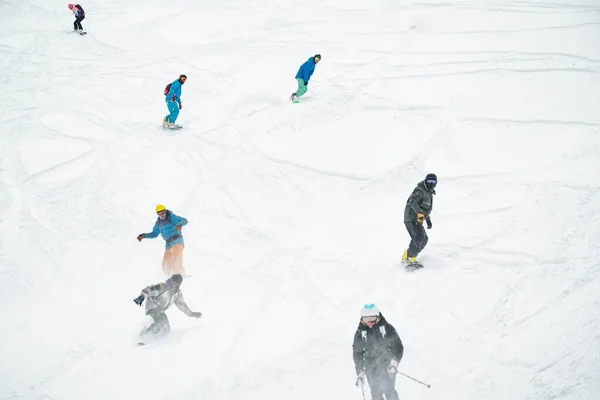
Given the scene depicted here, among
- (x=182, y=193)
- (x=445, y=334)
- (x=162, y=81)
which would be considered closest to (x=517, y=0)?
(x=162, y=81)

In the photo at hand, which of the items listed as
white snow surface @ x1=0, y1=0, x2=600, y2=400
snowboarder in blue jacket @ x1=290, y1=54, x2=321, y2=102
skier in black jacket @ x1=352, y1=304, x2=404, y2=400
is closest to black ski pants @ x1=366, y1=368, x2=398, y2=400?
skier in black jacket @ x1=352, y1=304, x2=404, y2=400

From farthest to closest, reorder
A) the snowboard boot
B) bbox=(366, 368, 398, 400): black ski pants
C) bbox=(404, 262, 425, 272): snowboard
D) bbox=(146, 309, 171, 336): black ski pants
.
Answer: the snowboard boot
bbox=(404, 262, 425, 272): snowboard
bbox=(146, 309, 171, 336): black ski pants
bbox=(366, 368, 398, 400): black ski pants

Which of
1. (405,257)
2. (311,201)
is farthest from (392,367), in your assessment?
(311,201)

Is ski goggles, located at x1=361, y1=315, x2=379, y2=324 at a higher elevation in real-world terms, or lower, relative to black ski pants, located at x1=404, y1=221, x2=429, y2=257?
higher

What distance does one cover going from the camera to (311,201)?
10.6 meters

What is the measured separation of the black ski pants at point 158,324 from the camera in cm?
695

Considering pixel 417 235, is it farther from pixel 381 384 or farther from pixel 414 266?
pixel 381 384

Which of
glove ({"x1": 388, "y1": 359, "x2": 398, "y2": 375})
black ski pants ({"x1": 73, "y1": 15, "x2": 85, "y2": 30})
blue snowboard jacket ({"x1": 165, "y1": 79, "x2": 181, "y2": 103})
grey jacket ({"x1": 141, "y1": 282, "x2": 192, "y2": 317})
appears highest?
black ski pants ({"x1": 73, "y1": 15, "x2": 85, "y2": 30})

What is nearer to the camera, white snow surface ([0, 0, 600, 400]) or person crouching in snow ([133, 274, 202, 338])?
white snow surface ([0, 0, 600, 400])

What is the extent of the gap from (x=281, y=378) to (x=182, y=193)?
247 inches

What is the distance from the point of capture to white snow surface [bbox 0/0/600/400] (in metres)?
6.17

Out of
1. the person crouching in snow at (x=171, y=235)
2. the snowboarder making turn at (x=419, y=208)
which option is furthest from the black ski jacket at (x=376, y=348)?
the person crouching in snow at (x=171, y=235)

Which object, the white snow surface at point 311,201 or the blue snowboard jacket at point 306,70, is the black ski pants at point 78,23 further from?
the blue snowboard jacket at point 306,70

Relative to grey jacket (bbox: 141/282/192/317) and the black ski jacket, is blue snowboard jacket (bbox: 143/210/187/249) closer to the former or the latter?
grey jacket (bbox: 141/282/192/317)
